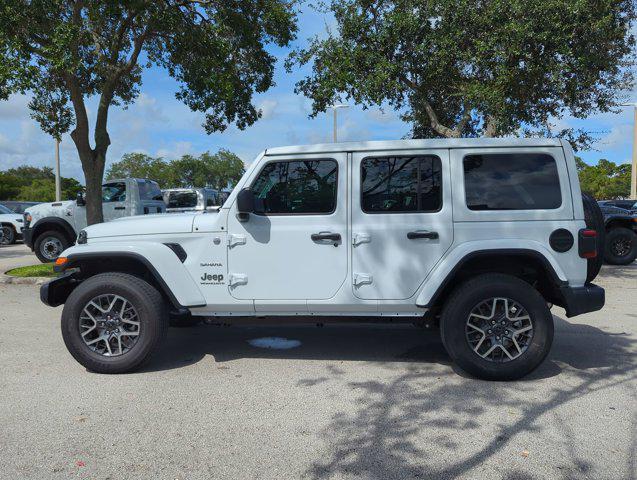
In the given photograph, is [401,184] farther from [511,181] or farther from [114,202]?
[114,202]

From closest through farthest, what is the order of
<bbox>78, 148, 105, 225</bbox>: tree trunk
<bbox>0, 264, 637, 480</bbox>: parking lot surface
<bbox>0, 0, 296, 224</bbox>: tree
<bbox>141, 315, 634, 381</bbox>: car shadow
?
<bbox>0, 264, 637, 480</bbox>: parking lot surface < <bbox>141, 315, 634, 381</bbox>: car shadow < <bbox>0, 0, 296, 224</bbox>: tree < <bbox>78, 148, 105, 225</bbox>: tree trunk

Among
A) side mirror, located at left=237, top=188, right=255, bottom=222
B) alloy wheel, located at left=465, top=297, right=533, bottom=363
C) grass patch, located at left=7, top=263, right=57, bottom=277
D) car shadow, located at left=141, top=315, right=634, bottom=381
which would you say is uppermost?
side mirror, located at left=237, top=188, right=255, bottom=222

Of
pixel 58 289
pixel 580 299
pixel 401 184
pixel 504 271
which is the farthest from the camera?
pixel 58 289

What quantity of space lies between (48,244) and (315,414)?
1071 centimetres

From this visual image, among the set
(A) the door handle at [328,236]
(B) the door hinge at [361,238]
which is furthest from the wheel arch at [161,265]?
(B) the door hinge at [361,238]

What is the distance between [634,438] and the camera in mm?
3324

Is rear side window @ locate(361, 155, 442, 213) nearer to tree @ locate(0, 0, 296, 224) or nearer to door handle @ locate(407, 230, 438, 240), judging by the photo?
door handle @ locate(407, 230, 438, 240)

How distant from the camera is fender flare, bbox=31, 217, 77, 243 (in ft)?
39.7

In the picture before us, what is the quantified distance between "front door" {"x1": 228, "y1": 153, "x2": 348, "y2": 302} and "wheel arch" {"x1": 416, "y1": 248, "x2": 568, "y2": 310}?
836 millimetres

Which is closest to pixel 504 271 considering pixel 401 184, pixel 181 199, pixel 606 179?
pixel 401 184

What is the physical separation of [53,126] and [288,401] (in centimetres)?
1077

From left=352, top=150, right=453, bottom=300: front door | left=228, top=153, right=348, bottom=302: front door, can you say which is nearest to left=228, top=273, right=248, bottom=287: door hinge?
left=228, top=153, right=348, bottom=302: front door

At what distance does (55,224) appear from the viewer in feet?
40.1

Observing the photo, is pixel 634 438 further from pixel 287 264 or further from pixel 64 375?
pixel 64 375
